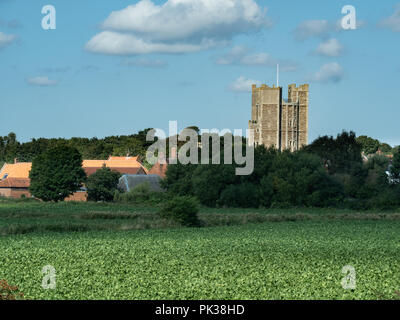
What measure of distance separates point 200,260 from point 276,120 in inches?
3323

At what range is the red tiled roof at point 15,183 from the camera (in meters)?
90.7

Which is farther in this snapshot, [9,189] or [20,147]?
[20,147]

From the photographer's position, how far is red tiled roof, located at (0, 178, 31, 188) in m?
90.7

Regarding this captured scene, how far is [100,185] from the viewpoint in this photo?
249ft

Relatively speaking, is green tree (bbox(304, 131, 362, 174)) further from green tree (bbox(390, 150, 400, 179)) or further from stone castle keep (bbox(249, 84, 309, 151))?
stone castle keep (bbox(249, 84, 309, 151))

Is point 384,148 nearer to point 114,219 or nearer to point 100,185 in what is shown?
point 100,185

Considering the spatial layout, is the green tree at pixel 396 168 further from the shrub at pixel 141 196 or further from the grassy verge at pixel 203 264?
the grassy verge at pixel 203 264

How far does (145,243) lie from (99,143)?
100638 millimetres

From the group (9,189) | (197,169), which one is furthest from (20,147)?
(197,169)

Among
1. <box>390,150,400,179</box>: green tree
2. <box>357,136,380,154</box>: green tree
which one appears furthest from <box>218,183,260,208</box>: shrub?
<box>357,136,380,154</box>: green tree

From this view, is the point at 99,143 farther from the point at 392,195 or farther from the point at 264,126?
the point at 392,195

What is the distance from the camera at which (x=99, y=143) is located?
13150 centimetres

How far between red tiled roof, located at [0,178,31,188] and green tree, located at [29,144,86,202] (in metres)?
14.4

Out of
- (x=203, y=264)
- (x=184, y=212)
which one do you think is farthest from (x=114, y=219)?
(x=203, y=264)
